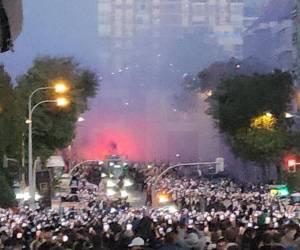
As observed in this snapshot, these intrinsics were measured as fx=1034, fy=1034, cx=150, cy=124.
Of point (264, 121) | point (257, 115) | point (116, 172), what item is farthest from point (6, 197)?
point (116, 172)

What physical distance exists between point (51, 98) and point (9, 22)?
53.5 m

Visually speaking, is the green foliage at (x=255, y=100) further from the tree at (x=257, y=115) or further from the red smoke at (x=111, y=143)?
the red smoke at (x=111, y=143)

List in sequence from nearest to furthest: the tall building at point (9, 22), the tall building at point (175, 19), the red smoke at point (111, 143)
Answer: the tall building at point (9, 22)
the red smoke at point (111, 143)
the tall building at point (175, 19)

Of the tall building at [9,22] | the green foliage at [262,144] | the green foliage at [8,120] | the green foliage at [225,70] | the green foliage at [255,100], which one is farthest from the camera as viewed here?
the green foliage at [225,70]

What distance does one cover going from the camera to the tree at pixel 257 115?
85562mm

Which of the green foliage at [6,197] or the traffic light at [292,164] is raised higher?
the traffic light at [292,164]

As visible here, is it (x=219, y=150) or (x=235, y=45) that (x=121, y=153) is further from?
(x=235, y=45)

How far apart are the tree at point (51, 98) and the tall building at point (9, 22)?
47.2 metres

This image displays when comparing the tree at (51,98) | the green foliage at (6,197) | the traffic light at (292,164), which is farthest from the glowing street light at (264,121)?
the green foliage at (6,197)


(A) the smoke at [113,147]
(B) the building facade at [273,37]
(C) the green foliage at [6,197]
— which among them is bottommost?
(C) the green foliage at [6,197]

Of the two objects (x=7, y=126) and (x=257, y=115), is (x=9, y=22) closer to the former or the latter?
(x=7, y=126)

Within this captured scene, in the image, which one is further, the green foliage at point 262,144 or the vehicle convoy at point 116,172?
the vehicle convoy at point 116,172

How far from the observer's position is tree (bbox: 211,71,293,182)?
85.6 meters

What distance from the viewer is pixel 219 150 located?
12238cm
